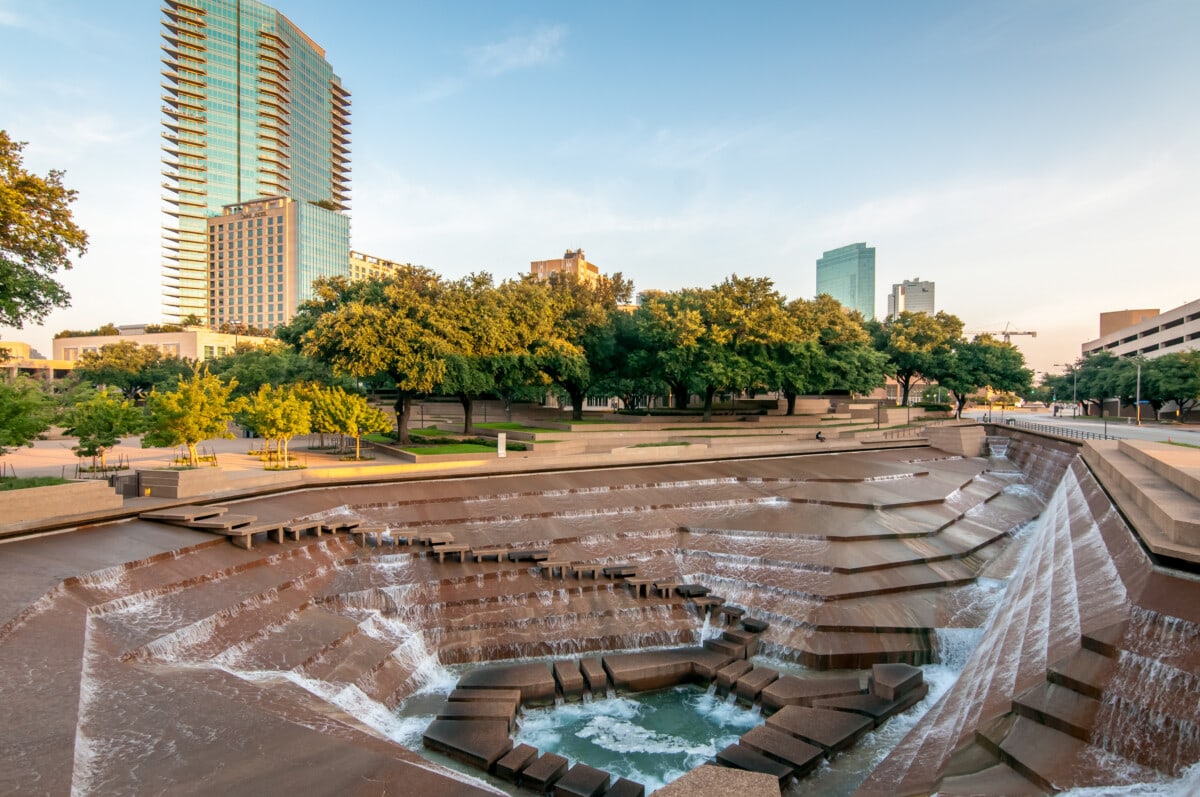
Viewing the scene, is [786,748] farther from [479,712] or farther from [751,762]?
[479,712]

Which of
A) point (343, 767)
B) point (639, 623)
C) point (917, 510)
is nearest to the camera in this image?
point (343, 767)

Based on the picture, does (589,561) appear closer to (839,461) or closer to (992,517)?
(992,517)

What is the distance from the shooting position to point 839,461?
107ft

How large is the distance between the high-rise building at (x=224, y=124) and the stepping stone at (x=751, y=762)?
144 metres

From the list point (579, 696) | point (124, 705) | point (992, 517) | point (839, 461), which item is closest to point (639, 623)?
point (579, 696)

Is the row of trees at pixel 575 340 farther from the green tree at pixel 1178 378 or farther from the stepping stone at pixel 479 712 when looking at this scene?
the stepping stone at pixel 479 712

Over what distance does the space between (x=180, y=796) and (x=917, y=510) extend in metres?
22.5

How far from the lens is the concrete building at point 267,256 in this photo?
131750 millimetres

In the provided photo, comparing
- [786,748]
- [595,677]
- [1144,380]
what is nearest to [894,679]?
[786,748]

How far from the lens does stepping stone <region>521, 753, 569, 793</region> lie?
28.2 ft

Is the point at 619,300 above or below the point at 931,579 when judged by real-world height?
above

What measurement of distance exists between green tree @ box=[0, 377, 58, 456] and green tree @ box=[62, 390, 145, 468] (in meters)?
2.82

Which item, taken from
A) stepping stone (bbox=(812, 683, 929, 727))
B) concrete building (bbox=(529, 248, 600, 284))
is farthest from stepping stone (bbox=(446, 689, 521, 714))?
concrete building (bbox=(529, 248, 600, 284))

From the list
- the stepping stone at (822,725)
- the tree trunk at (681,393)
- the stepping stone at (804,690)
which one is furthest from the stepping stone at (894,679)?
the tree trunk at (681,393)
